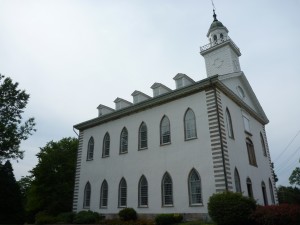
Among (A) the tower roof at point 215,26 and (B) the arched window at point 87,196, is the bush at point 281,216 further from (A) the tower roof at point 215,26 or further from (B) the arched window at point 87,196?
(A) the tower roof at point 215,26

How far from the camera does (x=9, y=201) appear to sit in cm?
2145

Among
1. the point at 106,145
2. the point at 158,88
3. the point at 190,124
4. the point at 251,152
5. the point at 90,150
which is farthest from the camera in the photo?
the point at 90,150

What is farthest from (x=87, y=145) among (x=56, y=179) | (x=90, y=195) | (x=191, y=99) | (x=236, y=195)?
(x=236, y=195)

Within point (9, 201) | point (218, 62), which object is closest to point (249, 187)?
point (218, 62)

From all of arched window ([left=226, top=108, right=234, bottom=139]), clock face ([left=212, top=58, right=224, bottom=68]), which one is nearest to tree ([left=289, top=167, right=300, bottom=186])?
clock face ([left=212, top=58, right=224, bottom=68])

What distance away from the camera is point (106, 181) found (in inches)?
982

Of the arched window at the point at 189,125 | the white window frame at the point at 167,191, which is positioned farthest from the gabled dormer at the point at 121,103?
the white window frame at the point at 167,191

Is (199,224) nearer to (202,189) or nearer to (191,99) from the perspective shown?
(202,189)

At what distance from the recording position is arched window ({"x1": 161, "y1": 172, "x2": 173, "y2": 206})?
64.7 ft

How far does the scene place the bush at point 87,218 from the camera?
22234 millimetres

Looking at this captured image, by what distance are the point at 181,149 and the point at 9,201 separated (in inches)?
579

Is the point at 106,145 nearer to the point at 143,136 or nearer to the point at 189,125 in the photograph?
the point at 143,136

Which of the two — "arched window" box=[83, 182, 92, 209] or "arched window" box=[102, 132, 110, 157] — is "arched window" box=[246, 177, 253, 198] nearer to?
"arched window" box=[102, 132, 110, 157]

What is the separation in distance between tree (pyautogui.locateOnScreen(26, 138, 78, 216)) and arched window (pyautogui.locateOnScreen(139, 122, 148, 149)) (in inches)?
678
